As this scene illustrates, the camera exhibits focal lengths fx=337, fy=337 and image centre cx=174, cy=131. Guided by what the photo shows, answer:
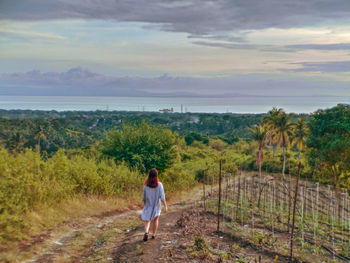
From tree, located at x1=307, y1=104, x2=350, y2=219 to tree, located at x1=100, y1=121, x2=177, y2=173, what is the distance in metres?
9.90

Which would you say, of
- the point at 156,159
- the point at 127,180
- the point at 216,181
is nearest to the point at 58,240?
the point at 127,180

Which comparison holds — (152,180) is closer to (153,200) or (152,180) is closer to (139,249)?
(153,200)

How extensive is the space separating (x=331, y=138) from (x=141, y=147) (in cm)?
1241

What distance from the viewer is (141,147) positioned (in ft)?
67.2

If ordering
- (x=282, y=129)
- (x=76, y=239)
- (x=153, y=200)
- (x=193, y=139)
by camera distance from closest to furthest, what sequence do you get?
(x=153, y=200) → (x=76, y=239) → (x=282, y=129) → (x=193, y=139)

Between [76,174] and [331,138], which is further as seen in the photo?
[331,138]

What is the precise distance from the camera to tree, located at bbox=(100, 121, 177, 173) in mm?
20047

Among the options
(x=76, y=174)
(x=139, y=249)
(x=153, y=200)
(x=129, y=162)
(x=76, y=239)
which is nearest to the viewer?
(x=139, y=249)

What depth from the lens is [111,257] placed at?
7.14 metres

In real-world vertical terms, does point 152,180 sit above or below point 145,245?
above

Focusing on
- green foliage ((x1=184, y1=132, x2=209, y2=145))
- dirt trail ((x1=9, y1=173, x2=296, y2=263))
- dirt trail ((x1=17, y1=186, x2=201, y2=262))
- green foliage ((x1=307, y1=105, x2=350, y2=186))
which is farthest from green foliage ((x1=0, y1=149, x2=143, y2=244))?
green foliage ((x1=184, y1=132, x2=209, y2=145))

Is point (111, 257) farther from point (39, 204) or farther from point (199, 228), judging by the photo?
point (39, 204)

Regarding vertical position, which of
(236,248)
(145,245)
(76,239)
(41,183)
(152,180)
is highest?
(152,180)

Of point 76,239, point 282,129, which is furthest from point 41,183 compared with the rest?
point 282,129
